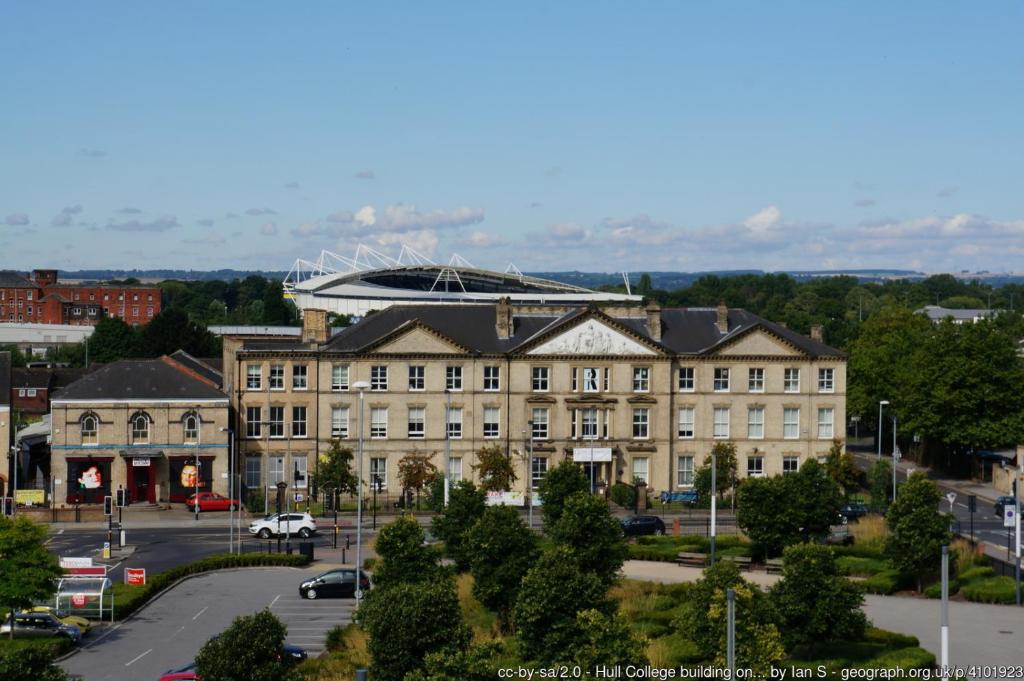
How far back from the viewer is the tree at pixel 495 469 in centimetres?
9618

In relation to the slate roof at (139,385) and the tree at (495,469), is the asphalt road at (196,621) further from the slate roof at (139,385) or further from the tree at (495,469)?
the slate roof at (139,385)

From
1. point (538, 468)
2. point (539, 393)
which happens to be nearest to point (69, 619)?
point (538, 468)

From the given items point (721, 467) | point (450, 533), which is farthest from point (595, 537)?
point (721, 467)

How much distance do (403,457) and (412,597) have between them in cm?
5479

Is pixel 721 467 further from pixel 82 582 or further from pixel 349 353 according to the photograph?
pixel 82 582

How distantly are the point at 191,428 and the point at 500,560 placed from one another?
144 feet

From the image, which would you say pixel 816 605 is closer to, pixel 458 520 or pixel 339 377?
pixel 458 520

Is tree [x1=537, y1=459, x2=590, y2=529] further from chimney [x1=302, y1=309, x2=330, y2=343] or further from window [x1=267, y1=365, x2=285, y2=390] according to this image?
chimney [x1=302, y1=309, x2=330, y2=343]

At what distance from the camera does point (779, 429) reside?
103 metres

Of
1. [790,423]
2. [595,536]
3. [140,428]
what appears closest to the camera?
[595,536]

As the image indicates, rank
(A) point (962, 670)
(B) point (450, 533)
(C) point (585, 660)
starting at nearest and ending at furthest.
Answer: (C) point (585, 660), (A) point (962, 670), (B) point (450, 533)

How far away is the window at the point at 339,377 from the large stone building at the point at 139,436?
674 cm

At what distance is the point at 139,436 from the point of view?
97.8 meters

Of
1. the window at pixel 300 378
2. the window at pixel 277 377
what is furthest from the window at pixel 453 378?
the window at pixel 277 377
